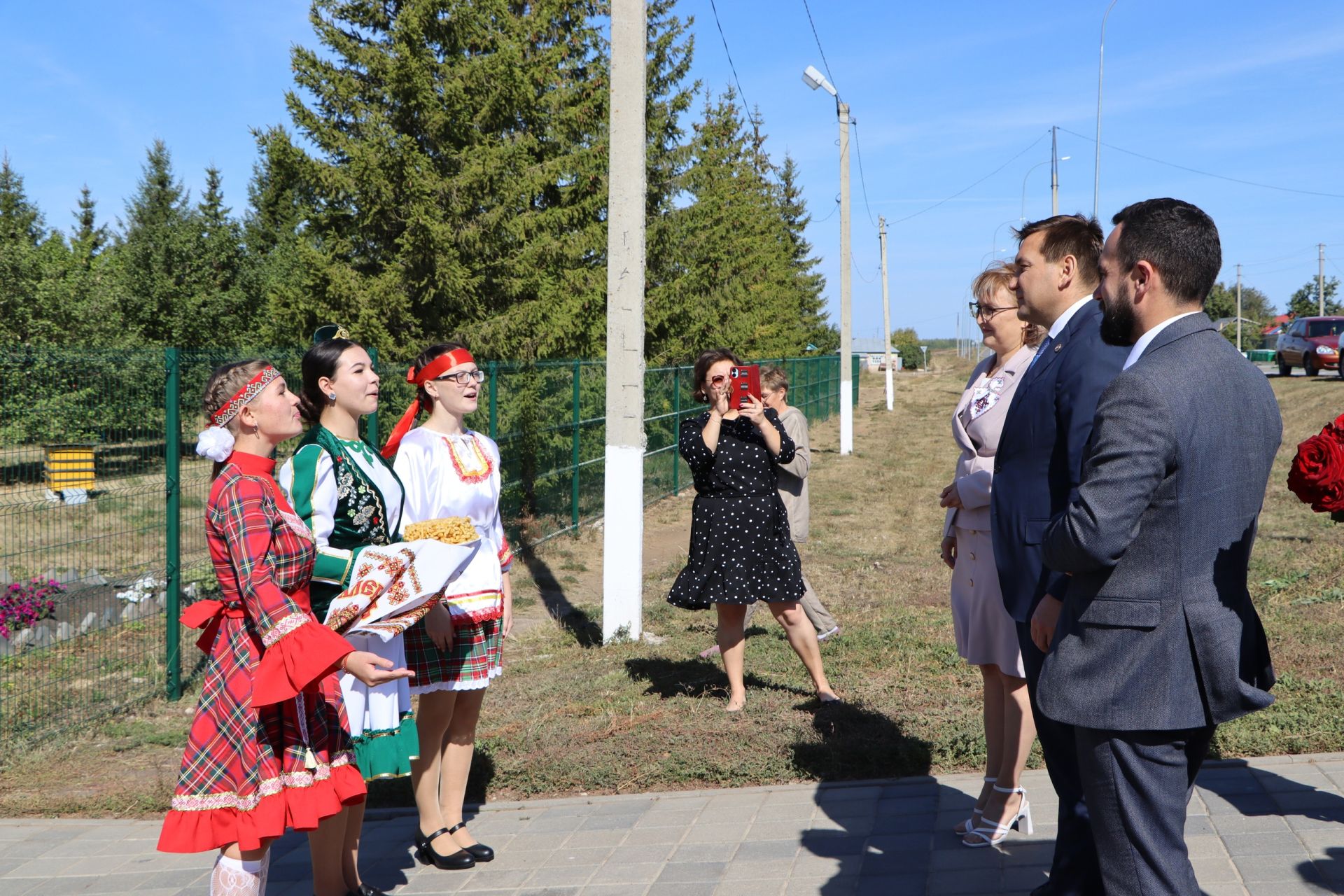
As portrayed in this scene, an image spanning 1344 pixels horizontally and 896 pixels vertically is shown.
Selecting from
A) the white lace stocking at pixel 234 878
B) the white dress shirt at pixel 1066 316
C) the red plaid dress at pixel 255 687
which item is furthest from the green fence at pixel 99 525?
the white dress shirt at pixel 1066 316

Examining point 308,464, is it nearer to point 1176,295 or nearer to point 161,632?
point 1176,295

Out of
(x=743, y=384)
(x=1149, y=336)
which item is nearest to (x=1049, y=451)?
(x=1149, y=336)

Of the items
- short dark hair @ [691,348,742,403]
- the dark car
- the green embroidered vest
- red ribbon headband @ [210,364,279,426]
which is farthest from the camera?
the dark car

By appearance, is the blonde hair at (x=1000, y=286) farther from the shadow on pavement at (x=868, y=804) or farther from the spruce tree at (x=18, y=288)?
the spruce tree at (x=18, y=288)

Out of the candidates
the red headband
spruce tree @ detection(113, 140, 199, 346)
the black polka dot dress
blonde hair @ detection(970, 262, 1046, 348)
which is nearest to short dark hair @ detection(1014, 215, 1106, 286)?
blonde hair @ detection(970, 262, 1046, 348)

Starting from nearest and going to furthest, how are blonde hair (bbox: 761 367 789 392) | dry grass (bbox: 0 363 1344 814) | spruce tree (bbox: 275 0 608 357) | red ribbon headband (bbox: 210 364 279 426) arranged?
red ribbon headband (bbox: 210 364 279 426)
dry grass (bbox: 0 363 1344 814)
blonde hair (bbox: 761 367 789 392)
spruce tree (bbox: 275 0 608 357)

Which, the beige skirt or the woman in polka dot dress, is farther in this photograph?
the woman in polka dot dress

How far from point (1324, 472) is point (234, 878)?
355 centimetres

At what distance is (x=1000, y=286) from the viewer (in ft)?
13.4

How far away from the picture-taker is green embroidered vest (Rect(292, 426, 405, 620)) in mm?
3645

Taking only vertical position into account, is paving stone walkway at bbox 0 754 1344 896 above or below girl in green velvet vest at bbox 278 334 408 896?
below

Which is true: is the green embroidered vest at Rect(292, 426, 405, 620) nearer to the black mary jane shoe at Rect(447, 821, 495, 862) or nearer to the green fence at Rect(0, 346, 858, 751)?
the black mary jane shoe at Rect(447, 821, 495, 862)

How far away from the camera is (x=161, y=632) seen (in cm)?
744

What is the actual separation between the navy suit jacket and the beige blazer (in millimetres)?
597
